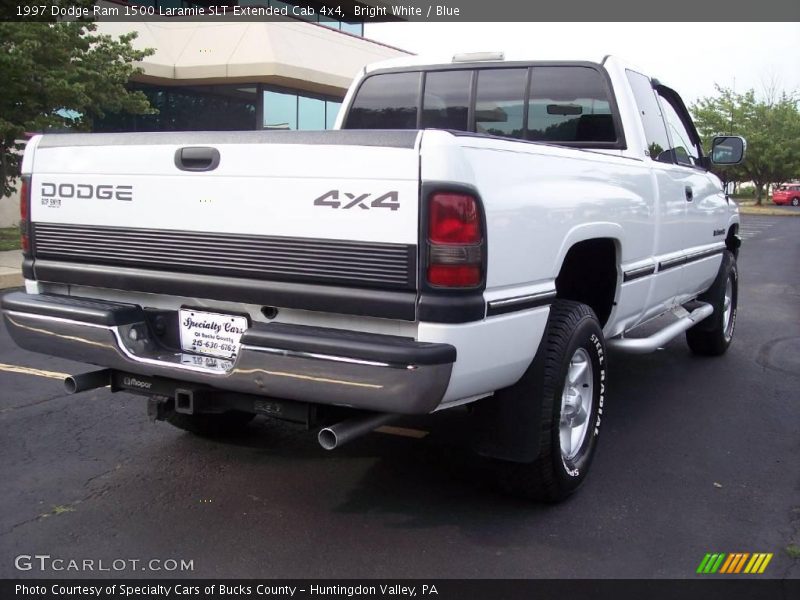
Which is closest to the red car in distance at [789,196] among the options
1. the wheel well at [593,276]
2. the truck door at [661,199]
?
the truck door at [661,199]

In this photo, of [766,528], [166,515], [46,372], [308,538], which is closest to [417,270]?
[308,538]

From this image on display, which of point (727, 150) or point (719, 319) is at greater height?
point (727, 150)

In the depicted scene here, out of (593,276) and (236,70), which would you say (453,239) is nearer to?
(593,276)

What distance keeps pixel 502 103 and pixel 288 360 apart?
2763 millimetres

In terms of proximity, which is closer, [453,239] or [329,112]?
[453,239]

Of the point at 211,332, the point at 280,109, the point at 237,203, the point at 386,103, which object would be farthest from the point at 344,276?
the point at 280,109

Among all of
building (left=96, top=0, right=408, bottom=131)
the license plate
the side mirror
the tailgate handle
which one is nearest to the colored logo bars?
the license plate

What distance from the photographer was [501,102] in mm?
5074

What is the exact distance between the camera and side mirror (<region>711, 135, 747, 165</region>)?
6348 millimetres

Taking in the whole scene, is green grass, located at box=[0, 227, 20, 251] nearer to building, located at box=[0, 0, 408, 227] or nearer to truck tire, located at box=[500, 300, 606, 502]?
building, located at box=[0, 0, 408, 227]

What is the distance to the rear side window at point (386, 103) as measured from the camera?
5.39 metres

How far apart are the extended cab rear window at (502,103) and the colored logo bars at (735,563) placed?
2.39 metres

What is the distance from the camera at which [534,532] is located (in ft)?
11.5
